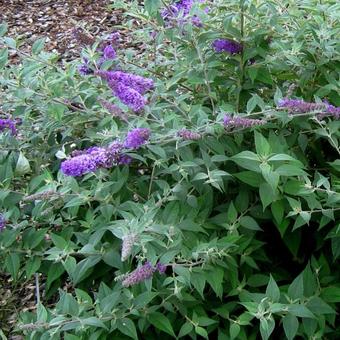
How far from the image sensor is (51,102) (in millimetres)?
2232

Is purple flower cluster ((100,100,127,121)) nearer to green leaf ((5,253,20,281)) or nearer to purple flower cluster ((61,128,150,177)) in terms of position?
purple flower cluster ((61,128,150,177))

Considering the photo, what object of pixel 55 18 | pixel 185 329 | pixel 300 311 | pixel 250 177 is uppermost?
pixel 250 177

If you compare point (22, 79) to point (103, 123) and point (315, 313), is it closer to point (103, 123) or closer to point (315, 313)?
point (103, 123)

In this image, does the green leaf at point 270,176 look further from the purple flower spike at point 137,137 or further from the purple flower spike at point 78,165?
the purple flower spike at point 78,165

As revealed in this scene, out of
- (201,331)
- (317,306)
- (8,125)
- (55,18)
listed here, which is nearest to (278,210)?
(317,306)

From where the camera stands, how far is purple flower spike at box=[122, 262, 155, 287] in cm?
167

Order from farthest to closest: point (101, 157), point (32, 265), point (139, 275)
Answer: point (32, 265)
point (101, 157)
point (139, 275)

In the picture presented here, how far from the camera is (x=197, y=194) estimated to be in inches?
84.6

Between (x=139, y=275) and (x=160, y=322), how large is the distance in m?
0.28

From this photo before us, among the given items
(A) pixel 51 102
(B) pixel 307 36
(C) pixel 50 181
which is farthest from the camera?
(B) pixel 307 36

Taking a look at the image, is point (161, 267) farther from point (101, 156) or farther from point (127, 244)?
point (101, 156)

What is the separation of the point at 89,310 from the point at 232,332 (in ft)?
1.43

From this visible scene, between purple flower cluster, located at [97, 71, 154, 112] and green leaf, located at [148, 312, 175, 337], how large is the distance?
64 centimetres

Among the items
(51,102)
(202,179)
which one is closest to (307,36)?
(202,179)
